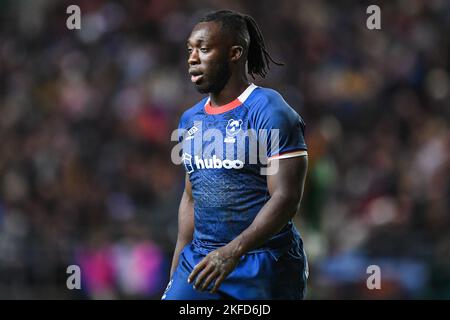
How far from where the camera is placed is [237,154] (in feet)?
16.9

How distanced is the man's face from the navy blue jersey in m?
0.18

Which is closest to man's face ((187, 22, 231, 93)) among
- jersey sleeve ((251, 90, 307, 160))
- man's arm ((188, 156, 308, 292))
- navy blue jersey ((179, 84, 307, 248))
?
navy blue jersey ((179, 84, 307, 248))

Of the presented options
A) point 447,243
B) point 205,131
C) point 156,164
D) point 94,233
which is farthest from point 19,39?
point 205,131

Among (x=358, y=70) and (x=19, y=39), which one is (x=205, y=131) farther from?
(x=19, y=39)

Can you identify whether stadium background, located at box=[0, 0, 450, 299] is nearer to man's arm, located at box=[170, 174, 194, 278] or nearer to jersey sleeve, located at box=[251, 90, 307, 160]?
man's arm, located at box=[170, 174, 194, 278]

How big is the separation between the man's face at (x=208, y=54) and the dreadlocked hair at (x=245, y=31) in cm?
5

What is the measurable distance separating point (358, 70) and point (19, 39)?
527cm

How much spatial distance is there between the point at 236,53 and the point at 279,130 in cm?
54

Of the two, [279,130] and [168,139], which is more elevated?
[279,130]

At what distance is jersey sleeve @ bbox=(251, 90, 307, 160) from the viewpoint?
16.4ft

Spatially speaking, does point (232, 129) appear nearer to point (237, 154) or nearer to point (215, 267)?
point (237, 154)

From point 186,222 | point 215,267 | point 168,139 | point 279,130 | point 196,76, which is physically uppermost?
point 196,76

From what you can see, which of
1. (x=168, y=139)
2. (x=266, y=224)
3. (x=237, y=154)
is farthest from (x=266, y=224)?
(x=168, y=139)

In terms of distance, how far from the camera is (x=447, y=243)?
990 cm
